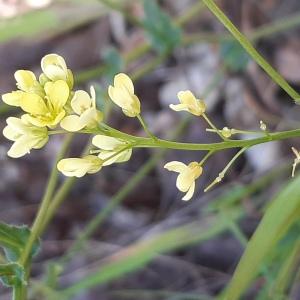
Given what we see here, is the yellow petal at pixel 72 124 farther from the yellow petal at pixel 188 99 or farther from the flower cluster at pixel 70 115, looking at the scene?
the yellow petal at pixel 188 99

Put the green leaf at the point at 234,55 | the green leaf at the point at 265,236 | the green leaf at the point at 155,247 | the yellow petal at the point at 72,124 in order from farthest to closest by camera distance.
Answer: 1. the green leaf at the point at 234,55
2. the green leaf at the point at 155,247
3. the green leaf at the point at 265,236
4. the yellow petal at the point at 72,124

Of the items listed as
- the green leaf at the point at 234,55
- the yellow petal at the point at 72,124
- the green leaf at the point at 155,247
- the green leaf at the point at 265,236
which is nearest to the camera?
the yellow petal at the point at 72,124

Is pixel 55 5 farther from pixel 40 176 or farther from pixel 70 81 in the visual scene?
pixel 70 81

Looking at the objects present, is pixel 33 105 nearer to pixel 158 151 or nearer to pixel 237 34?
pixel 237 34

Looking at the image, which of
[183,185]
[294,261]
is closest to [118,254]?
[294,261]

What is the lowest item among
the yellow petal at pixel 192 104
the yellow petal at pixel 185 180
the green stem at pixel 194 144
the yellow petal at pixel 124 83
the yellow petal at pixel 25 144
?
the yellow petal at pixel 185 180

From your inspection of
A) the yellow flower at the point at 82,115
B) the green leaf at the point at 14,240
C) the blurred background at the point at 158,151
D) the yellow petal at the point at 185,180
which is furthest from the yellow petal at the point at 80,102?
the blurred background at the point at 158,151
